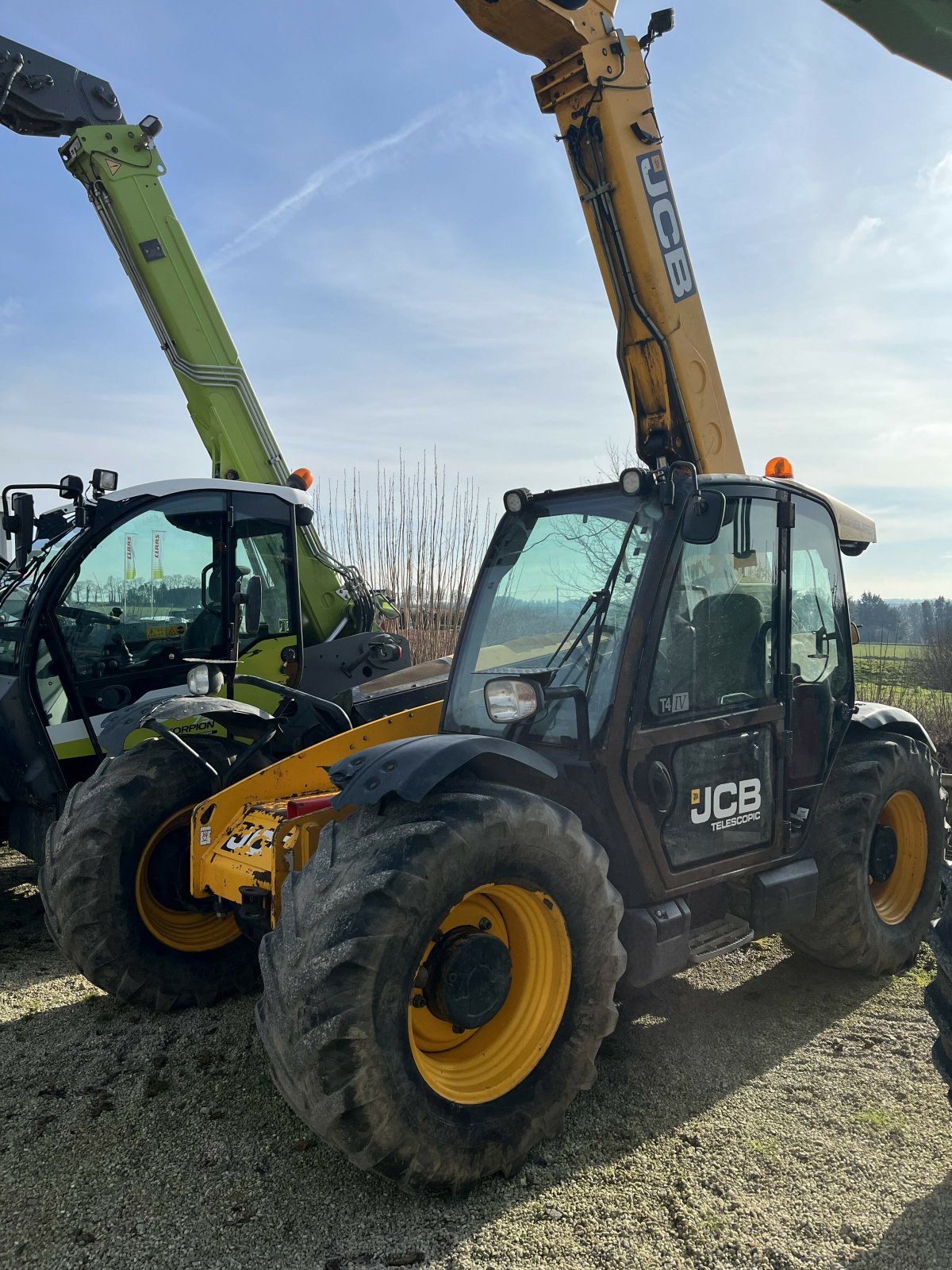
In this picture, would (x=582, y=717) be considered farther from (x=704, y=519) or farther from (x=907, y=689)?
(x=907, y=689)

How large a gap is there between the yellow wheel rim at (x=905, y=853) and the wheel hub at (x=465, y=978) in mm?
2555

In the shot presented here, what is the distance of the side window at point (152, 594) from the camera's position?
219 inches

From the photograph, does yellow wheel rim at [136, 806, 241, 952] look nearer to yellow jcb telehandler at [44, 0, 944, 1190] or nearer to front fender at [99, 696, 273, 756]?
yellow jcb telehandler at [44, 0, 944, 1190]

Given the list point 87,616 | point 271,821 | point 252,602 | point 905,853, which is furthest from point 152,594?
point 905,853

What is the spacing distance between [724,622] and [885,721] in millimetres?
1454

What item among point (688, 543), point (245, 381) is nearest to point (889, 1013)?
point (688, 543)

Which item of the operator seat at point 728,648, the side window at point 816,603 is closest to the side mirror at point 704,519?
the operator seat at point 728,648

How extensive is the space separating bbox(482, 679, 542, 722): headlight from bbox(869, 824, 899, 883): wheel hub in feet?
7.58

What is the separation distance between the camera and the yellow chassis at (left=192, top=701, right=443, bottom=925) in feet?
10.4

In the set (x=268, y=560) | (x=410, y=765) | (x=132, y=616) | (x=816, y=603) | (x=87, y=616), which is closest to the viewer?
(x=410, y=765)

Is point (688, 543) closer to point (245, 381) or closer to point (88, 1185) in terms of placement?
point (88, 1185)

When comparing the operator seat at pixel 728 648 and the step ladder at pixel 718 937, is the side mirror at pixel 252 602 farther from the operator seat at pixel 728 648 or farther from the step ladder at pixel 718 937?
the step ladder at pixel 718 937

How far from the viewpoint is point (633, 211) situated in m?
4.78

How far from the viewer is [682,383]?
193 inches
